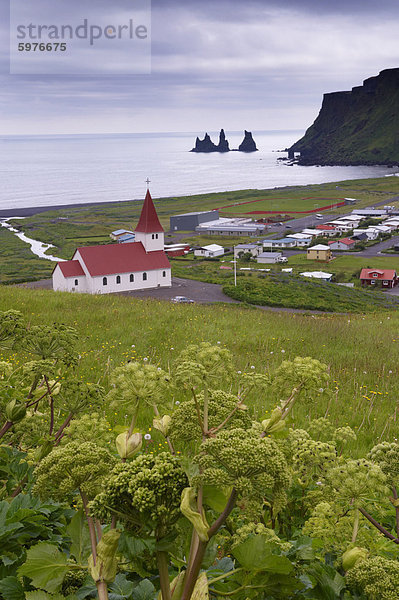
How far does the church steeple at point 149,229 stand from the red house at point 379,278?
121 ft

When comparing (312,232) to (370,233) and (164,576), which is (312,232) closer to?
(370,233)

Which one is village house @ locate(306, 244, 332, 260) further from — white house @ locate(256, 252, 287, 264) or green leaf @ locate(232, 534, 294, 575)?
green leaf @ locate(232, 534, 294, 575)

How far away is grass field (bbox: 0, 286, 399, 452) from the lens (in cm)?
865

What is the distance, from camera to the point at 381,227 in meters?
134

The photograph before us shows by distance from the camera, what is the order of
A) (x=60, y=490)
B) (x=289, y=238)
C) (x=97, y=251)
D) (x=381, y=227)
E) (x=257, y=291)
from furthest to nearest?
1. (x=381, y=227)
2. (x=289, y=238)
3. (x=257, y=291)
4. (x=97, y=251)
5. (x=60, y=490)

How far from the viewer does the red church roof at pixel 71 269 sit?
192 feet

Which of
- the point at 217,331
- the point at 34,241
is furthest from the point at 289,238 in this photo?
the point at 217,331

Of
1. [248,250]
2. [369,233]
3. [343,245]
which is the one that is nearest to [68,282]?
[248,250]

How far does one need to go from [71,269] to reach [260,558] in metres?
59.4

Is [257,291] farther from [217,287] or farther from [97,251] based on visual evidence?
[97,251]

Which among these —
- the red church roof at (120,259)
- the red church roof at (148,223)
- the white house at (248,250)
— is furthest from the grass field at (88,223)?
the red church roof at (148,223)

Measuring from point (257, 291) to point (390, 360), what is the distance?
52269mm

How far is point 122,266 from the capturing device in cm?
6084

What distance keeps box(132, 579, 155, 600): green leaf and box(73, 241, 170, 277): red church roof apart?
57858 mm
